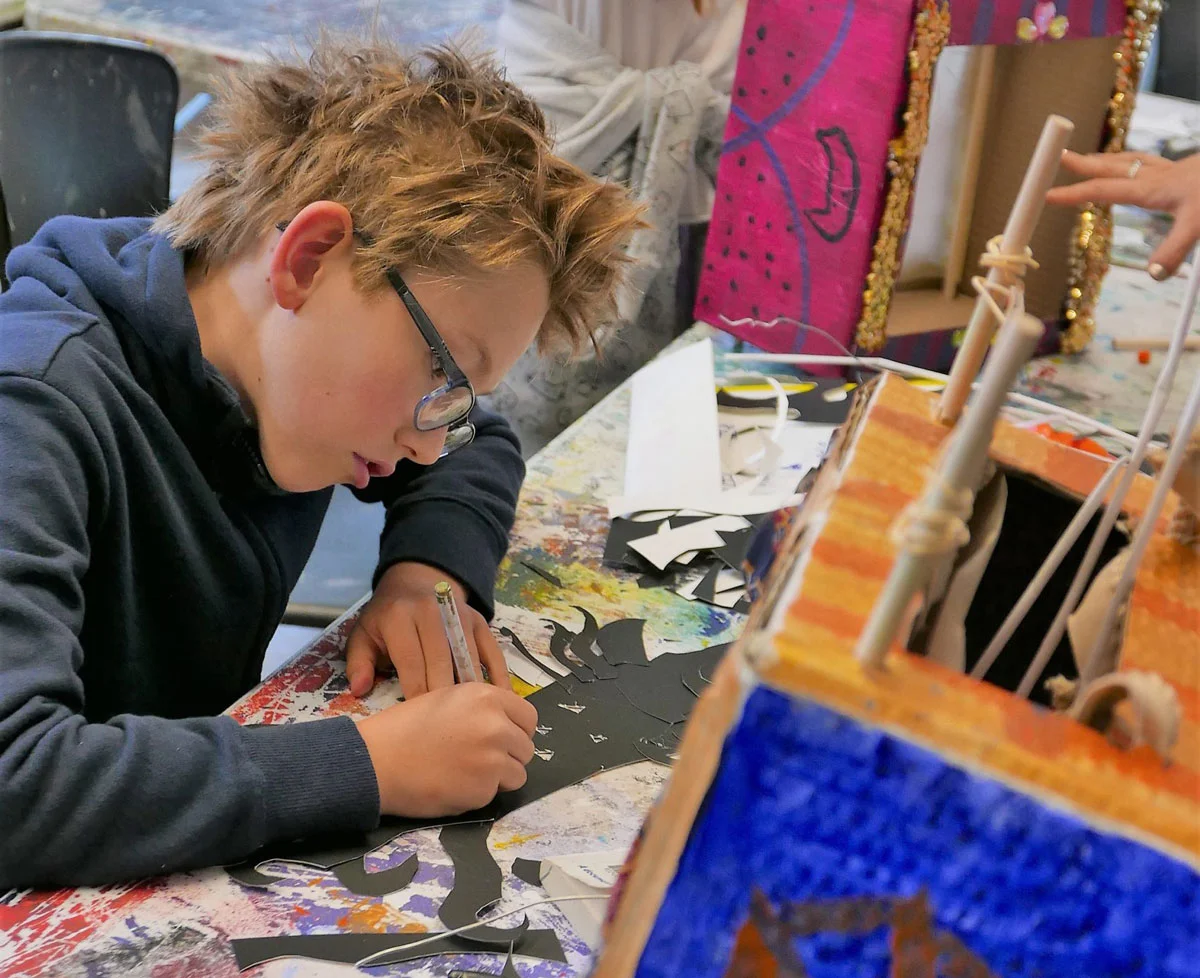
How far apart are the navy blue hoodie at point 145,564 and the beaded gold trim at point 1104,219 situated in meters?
0.76

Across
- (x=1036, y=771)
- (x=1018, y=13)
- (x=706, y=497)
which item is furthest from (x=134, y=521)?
(x=1018, y=13)

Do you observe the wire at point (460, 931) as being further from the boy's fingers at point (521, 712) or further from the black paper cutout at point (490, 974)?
the boy's fingers at point (521, 712)

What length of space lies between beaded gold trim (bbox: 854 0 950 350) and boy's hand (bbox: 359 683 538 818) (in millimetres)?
695

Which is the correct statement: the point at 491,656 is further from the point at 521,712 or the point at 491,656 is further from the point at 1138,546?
the point at 1138,546

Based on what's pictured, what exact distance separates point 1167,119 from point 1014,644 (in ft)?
6.34

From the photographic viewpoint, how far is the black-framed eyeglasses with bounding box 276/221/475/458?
780mm

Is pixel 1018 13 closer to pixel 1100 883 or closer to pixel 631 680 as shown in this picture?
pixel 631 680

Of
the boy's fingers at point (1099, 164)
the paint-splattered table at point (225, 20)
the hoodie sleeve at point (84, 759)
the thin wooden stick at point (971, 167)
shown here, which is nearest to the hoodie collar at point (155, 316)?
the hoodie sleeve at point (84, 759)

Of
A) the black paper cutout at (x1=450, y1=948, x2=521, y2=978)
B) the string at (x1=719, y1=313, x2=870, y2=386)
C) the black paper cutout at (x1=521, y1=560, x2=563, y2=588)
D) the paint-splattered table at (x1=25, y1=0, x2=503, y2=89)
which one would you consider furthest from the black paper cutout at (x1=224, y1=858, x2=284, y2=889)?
the paint-splattered table at (x1=25, y1=0, x2=503, y2=89)

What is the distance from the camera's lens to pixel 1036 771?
1.16 ft

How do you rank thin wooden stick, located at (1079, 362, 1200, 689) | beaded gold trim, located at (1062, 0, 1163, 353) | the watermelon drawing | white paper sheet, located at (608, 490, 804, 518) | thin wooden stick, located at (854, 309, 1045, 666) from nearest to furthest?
thin wooden stick, located at (854, 309, 1045, 666)
thin wooden stick, located at (1079, 362, 1200, 689)
white paper sheet, located at (608, 490, 804, 518)
the watermelon drawing
beaded gold trim, located at (1062, 0, 1163, 353)

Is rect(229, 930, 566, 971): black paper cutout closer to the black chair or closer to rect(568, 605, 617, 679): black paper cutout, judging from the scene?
rect(568, 605, 617, 679): black paper cutout

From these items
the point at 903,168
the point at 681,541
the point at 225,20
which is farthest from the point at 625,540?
the point at 225,20

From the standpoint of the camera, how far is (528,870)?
0.64 m
